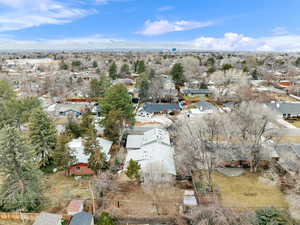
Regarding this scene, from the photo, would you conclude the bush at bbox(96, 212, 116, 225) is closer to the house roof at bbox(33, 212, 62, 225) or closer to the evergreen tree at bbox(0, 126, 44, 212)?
the house roof at bbox(33, 212, 62, 225)

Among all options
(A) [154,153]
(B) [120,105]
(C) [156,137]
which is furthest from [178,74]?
(A) [154,153]

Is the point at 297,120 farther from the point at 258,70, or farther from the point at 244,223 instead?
the point at 258,70

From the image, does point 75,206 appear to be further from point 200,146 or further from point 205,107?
point 205,107

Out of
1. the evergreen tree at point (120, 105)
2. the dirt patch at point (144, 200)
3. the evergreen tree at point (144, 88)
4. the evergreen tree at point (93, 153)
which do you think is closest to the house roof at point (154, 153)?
the dirt patch at point (144, 200)

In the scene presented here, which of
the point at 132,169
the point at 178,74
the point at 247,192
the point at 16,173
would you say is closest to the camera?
the point at 16,173

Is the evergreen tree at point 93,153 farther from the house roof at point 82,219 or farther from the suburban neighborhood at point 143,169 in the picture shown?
the house roof at point 82,219

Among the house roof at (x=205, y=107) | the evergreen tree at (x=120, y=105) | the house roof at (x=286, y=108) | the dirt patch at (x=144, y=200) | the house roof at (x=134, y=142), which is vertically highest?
the evergreen tree at (x=120, y=105)
